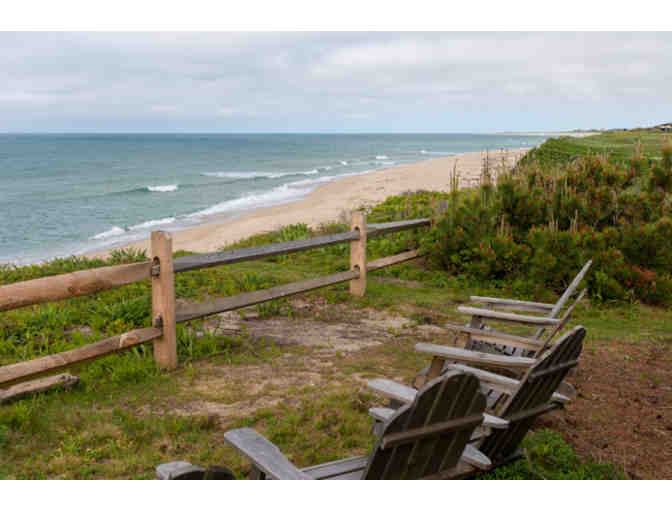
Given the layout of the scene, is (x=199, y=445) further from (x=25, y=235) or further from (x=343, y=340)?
(x=25, y=235)

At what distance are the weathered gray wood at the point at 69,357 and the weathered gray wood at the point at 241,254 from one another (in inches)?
25.6

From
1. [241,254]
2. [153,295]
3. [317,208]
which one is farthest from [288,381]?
[317,208]

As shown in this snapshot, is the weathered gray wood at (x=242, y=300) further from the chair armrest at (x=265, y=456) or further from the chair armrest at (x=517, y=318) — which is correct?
the chair armrest at (x=265, y=456)

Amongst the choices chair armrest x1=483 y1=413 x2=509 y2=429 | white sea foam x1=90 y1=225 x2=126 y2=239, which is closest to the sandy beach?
white sea foam x1=90 y1=225 x2=126 y2=239

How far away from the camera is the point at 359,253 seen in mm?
7578

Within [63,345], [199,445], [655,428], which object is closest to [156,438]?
[199,445]

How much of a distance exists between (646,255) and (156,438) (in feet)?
21.8

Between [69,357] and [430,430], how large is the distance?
9.42 ft

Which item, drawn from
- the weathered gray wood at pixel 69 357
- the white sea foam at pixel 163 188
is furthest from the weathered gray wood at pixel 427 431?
the white sea foam at pixel 163 188

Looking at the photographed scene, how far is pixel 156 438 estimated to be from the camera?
3748 mm

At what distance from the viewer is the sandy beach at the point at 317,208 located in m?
17.2

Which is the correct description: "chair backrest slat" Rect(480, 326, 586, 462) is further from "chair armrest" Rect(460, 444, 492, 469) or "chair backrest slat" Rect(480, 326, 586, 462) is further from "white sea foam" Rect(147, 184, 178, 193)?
"white sea foam" Rect(147, 184, 178, 193)

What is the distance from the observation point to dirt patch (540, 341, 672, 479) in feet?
11.9

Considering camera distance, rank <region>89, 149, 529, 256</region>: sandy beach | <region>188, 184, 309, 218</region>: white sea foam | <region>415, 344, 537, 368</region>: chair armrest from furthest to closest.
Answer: <region>188, 184, 309, 218</region>: white sea foam → <region>89, 149, 529, 256</region>: sandy beach → <region>415, 344, 537, 368</region>: chair armrest
